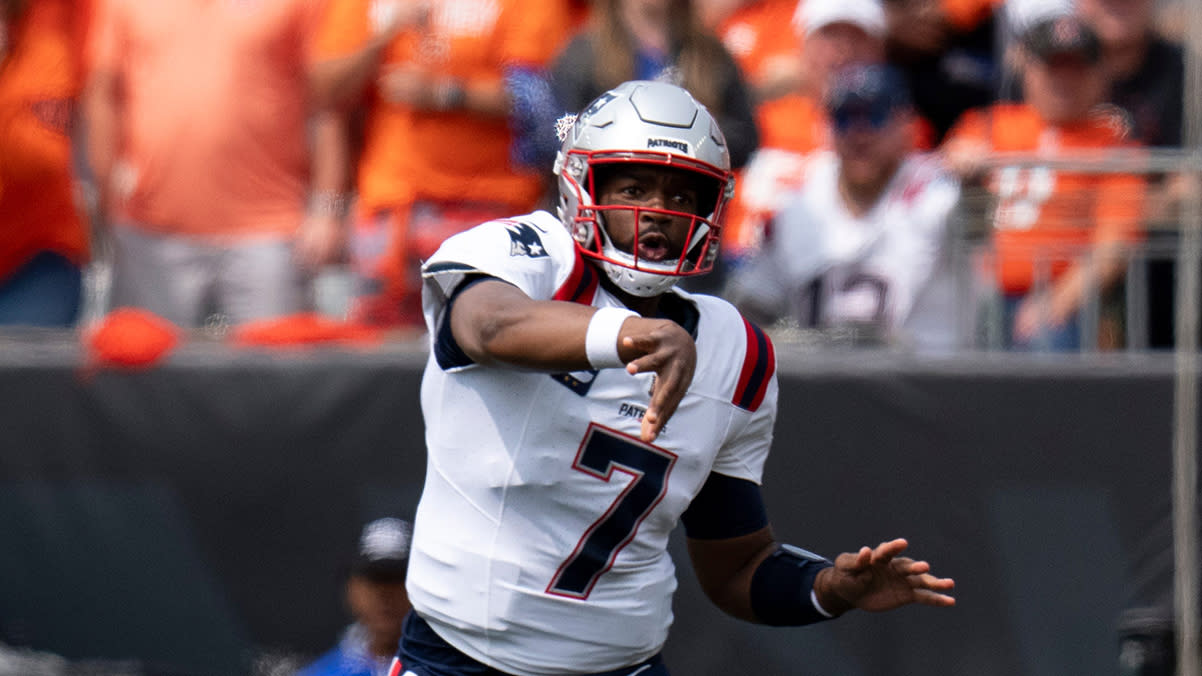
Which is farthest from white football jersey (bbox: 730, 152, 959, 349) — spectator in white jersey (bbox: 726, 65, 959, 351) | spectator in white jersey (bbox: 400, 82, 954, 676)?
spectator in white jersey (bbox: 400, 82, 954, 676)

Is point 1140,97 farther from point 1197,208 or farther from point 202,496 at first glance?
point 202,496

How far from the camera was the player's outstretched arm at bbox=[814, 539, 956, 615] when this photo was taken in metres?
3.20

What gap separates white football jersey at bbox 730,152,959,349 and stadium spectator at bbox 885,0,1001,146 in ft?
2.34

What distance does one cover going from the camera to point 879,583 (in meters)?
3.29

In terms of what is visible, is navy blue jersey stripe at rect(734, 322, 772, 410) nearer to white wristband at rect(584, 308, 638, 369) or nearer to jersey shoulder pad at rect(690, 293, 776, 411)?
jersey shoulder pad at rect(690, 293, 776, 411)

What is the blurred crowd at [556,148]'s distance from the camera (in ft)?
18.7

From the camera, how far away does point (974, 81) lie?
6699 millimetres

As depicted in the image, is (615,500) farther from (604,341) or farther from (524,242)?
(604,341)

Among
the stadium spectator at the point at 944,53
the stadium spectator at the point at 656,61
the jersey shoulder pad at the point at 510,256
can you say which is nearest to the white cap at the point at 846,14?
the stadium spectator at the point at 944,53

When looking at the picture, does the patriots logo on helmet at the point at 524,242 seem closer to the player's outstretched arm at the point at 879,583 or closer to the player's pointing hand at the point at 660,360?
the player's pointing hand at the point at 660,360

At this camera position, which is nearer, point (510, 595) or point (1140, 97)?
point (510, 595)

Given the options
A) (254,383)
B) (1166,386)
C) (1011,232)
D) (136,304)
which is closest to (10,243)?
(136,304)

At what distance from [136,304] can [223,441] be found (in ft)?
3.40

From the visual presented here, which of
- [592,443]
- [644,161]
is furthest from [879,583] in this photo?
[644,161]
